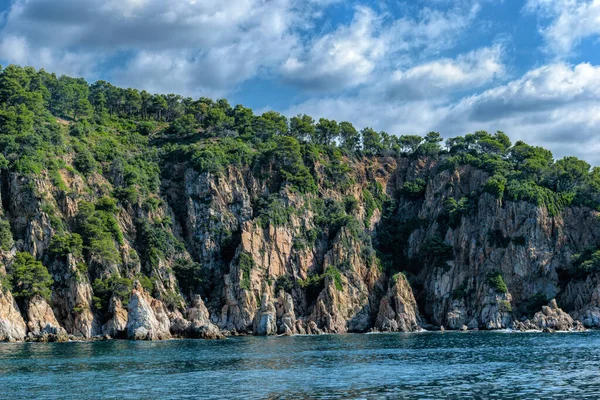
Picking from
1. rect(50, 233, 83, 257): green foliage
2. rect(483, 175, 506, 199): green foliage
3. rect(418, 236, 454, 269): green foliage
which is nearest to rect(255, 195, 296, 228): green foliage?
rect(418, 236, 454, 269): green foliage

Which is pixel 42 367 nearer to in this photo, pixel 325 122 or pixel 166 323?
pixel 166 323

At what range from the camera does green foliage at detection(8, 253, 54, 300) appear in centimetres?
9831

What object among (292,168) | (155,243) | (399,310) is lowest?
(399,310)

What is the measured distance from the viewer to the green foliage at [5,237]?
10350cm

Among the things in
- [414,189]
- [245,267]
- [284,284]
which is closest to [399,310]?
[284,284]

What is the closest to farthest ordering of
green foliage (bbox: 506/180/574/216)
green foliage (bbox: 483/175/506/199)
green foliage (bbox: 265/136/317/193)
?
green foliage (bbox: 506/180/574/216) → green foliage (bbox: 483/175/506/199) → green foliage (bbox: 265/136/317/193)

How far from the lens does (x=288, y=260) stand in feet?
432

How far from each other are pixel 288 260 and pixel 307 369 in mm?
71348

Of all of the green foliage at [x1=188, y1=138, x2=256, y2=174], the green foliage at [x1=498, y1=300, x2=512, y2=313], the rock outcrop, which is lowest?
the rock outcrop

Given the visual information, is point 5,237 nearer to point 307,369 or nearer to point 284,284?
point 284,284

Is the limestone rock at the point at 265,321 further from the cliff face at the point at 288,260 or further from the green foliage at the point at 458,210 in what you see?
the green foliage at the point at 458,210

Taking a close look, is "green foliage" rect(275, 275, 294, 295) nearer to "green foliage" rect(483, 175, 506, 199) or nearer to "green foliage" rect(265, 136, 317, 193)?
"green foliage" rect(265, 136, 317, 193)

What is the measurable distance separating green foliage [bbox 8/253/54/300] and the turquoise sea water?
36.9 feet

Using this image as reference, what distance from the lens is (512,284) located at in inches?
4966
